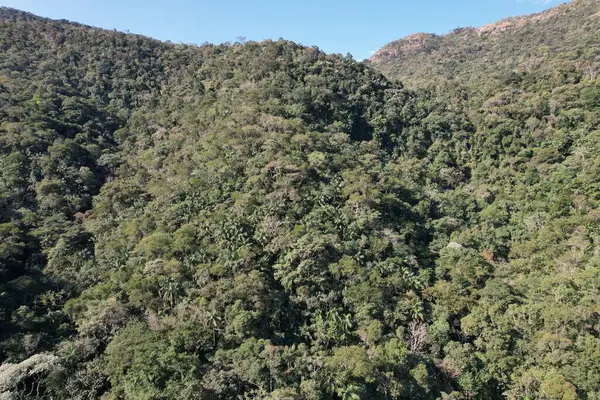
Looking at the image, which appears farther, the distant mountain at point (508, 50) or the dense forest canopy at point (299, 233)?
the distant mountain at point (508, 50)

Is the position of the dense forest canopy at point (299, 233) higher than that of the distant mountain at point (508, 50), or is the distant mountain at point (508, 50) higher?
the distant mountain at point (508, 50)

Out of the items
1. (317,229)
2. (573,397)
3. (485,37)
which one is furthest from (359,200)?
(485,37)

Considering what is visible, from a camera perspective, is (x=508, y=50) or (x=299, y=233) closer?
(x=299, y=233)

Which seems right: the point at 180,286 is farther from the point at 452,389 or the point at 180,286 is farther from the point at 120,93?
the point at 120,93

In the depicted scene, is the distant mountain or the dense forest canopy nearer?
the dense forest canopy
